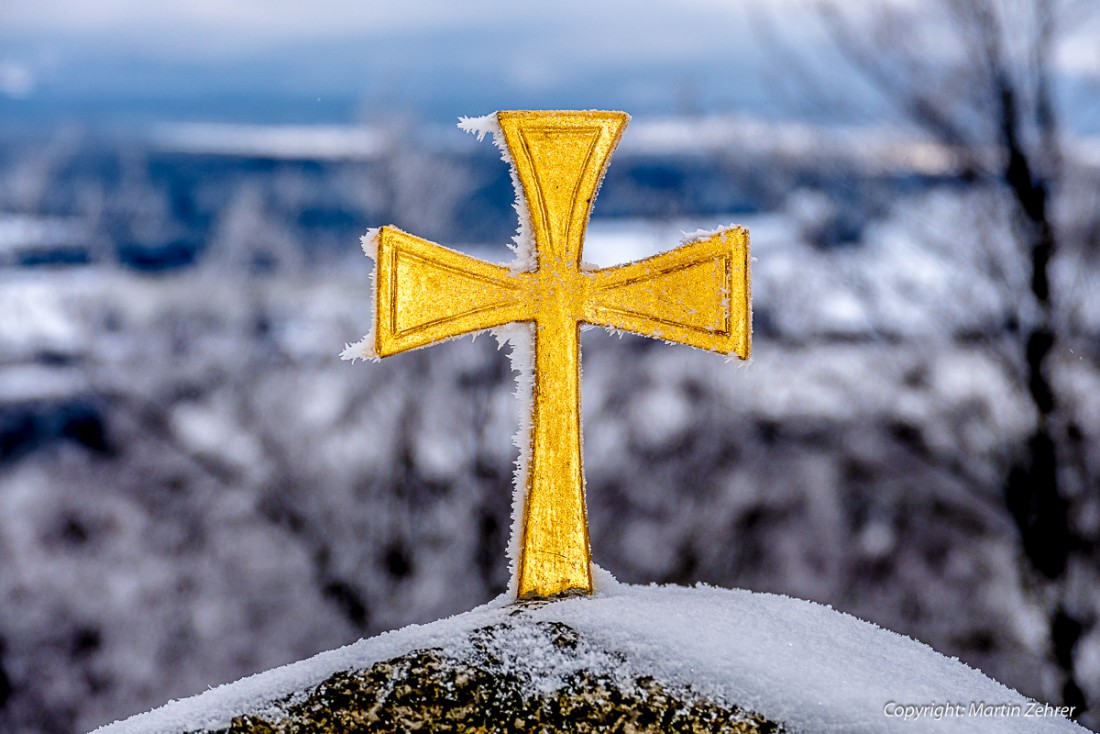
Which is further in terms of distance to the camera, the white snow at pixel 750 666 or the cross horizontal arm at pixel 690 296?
the cross horizontal arm at pixel 690 296

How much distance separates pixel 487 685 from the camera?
74.3 inches

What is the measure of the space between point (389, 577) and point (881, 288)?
23.3 ft

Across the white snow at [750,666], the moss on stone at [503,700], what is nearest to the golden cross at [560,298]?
the white snow at [750,666]

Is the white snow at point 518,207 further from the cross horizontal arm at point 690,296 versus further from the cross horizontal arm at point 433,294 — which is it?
the cross horizontal arm at point 690,296

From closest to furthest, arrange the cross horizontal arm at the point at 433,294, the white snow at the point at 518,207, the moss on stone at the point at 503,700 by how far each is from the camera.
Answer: the moss on stone at the point at 503,700
the cross horizontal arm at the point at 433,294
the white snow at the point at 518,207

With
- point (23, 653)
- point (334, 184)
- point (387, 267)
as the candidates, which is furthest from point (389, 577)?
point (387, 267)

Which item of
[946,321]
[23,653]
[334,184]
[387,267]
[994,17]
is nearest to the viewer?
[387,267]

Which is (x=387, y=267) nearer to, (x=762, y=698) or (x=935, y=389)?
(x=762, y=698)

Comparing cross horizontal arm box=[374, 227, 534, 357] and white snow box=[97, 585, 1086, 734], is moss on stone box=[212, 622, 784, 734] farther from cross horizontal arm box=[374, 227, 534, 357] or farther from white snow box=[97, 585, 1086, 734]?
cross horizontal arm box=[374, 227, 534, 357]

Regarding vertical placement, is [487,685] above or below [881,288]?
below

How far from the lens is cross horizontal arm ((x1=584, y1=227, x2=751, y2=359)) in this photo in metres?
2.34

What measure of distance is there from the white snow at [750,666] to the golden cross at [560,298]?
0.20m

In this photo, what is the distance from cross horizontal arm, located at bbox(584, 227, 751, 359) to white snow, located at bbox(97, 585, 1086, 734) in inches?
24.0

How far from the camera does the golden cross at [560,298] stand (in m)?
2.27
